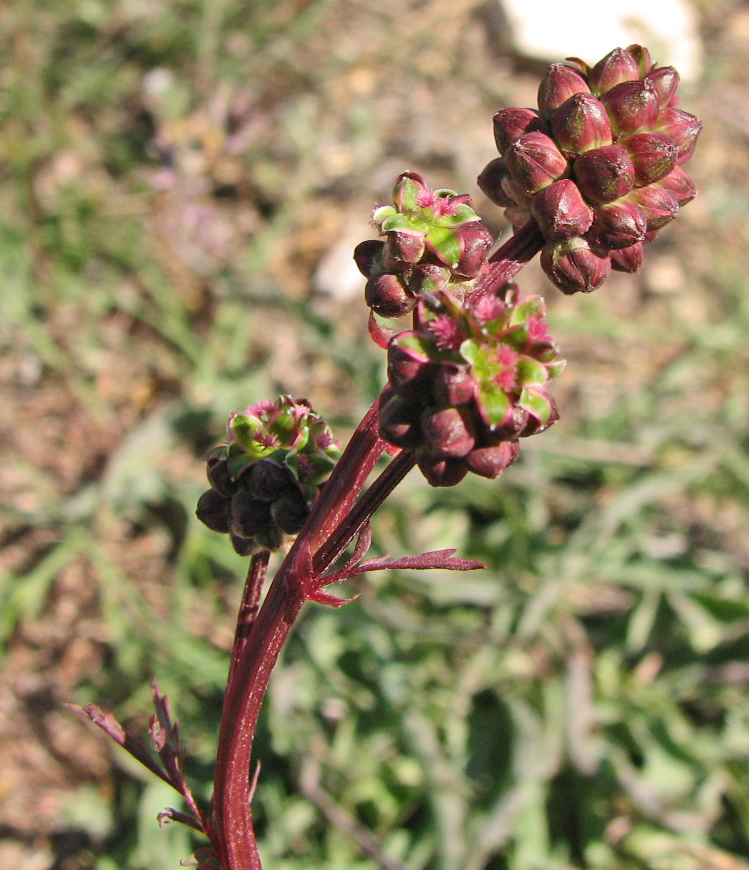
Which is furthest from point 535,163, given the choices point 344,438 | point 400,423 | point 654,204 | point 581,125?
point 344,438

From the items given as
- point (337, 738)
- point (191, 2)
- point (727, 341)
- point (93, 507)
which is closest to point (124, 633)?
point (93, 507)

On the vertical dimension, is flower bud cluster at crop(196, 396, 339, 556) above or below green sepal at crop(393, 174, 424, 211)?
below

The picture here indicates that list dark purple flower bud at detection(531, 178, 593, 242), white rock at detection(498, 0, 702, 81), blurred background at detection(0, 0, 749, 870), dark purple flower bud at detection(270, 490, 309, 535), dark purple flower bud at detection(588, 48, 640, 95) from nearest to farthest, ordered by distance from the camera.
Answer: dark purple flower bud at detection(531, 178, 593, 242) < dark purple flower bud at detection(588, 48, 640, 95) < dark purple flower bud at detection(270, 490, 309, 535) < blurred background at detection(0, 0, 749, 870) < white rock at detection(498, 0, 702, 81)

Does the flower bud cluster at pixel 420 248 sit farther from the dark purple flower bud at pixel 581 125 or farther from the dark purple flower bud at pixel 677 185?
the dark purple flower bud at pixel 677 185

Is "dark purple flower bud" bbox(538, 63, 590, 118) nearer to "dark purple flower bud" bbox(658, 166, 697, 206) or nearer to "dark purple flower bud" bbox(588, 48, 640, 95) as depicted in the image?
"dark purple flower bud" bbox(588, 48, 640, 95)

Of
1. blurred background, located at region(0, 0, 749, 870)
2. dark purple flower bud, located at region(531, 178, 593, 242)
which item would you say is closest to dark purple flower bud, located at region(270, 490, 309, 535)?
dark purple flower bud, located at region(531, 178, 593, 242)

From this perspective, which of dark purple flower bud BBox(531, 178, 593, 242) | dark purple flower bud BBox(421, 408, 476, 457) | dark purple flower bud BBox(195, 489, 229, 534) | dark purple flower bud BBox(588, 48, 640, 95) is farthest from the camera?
dark purple flower bud BBox(195, 489, 229, 534)
